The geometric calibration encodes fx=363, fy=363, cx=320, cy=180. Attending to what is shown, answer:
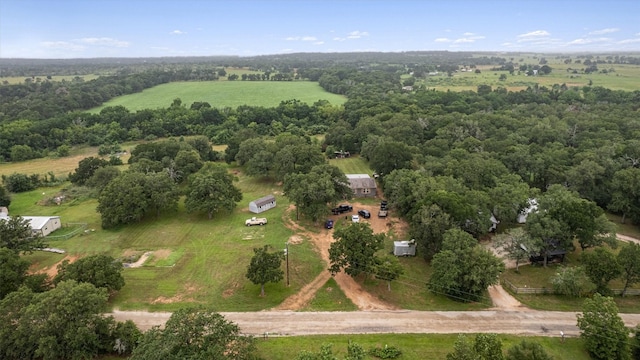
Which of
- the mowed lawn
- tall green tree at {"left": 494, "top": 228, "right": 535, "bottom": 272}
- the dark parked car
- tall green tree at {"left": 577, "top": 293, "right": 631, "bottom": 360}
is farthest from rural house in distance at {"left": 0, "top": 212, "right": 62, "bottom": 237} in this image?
the mowed lawn

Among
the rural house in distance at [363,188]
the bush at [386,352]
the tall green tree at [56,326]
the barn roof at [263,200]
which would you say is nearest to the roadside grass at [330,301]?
Result: the bush at [386,352]

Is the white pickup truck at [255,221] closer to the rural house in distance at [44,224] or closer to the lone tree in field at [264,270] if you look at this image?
the lone tree in field at [264,270]

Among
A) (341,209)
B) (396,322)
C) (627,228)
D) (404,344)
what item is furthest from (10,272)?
(627,228)

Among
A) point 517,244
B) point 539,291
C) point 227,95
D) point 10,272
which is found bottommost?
point 539,291

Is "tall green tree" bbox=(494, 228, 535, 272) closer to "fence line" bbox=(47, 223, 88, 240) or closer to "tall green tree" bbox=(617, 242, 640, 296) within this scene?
"tall green tree" bbox=(617, 242, 640, 296)

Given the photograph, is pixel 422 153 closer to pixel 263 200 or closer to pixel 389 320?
pixel 263 200

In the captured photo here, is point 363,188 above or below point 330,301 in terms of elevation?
above
